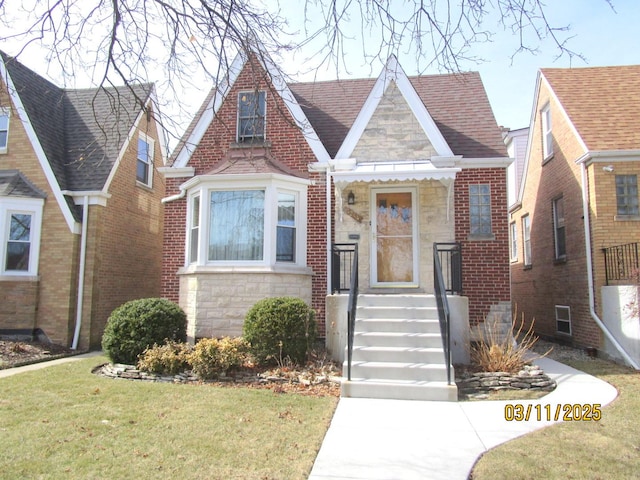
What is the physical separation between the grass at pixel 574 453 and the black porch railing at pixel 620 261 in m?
4.73

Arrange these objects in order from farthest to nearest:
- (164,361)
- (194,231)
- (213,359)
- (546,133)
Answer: (546,133) < (194,231) < (164,361) < (213,359)

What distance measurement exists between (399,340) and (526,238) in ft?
32.5

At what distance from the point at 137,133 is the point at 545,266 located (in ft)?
43.7

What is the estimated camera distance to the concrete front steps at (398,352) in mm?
6695

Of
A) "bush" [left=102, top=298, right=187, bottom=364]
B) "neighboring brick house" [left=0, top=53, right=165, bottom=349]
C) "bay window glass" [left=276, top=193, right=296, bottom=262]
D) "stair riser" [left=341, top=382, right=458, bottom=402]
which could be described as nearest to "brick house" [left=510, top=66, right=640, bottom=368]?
"stair riser" [left=341, top=382, right=458, bottom=402]

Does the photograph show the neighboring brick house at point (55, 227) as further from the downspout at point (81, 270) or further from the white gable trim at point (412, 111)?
the white gable trim at point (412, 111)

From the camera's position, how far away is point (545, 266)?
13.5 m

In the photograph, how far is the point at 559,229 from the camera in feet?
41.6

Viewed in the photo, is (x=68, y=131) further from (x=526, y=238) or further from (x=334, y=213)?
(x=526, y=238)

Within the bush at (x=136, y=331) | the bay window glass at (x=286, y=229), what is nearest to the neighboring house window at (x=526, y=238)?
the bay window glass at (x=286, y=229)

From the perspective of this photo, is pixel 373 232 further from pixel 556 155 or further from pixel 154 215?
pixel 154 215

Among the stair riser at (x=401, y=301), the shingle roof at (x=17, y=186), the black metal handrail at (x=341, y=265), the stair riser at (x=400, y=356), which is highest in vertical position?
the shingle roof at (x=17, y=186)

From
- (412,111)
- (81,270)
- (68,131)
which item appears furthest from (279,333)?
(68,131)

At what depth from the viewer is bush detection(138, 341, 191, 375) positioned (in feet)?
25.2
